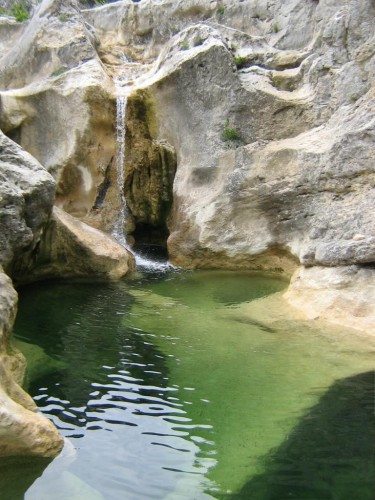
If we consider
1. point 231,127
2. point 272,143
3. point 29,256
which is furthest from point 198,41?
point 29,256

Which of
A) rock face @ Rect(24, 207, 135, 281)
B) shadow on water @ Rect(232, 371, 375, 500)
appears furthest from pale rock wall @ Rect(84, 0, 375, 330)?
shadow on water @ Rect(232, 371, 375, 500)

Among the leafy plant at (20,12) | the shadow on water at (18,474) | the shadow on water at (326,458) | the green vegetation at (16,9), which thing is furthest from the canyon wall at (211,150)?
the shadow on water at (18,474)

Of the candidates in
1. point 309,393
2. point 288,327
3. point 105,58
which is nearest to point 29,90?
point 105,58

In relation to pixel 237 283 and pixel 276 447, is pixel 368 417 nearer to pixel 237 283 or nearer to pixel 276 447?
pixel 276 447

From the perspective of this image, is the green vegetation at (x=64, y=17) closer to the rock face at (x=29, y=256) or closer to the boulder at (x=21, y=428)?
the rock face at (x=29, y=256)

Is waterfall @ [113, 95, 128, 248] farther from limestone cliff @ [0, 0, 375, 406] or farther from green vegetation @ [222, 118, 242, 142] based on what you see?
green vegetation @ [222, 118, 242, 142]

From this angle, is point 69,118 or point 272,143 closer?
point 272,143

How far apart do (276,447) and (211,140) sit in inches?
396

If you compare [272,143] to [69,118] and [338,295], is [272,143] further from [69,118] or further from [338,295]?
[69,118]

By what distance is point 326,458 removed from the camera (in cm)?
495

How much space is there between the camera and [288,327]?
8930 millimetres

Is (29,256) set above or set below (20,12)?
below

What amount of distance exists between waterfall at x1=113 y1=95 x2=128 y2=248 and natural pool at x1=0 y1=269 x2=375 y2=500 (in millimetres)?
5460

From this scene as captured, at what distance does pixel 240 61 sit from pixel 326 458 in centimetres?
1177
